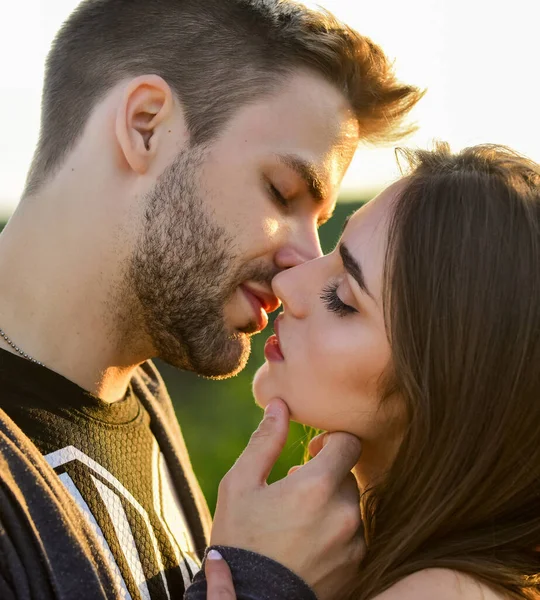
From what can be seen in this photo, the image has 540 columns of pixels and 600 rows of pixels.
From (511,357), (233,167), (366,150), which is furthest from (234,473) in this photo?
(366,150)

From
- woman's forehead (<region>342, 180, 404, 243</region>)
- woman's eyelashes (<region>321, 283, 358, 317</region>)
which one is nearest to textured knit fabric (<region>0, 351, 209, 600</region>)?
woman's eyelashes (<region>321, 283, 358, 317</region>)

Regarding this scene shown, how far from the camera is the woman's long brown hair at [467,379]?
191 cm

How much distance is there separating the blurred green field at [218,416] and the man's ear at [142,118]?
3.36m

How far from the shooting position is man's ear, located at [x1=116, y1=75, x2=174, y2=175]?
242 cm

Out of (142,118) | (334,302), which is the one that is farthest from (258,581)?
(142,118)

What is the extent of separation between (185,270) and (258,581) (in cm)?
101

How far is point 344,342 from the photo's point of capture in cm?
203

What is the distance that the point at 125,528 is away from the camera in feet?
6.76

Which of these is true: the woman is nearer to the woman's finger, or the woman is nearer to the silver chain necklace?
the woman's finger

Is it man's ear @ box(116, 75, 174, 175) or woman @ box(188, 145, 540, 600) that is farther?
man's ear @ box(116, 75, 174, 175)

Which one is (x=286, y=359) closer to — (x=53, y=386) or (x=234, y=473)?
(x=234, y=473)

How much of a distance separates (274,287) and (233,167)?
1.33 feet

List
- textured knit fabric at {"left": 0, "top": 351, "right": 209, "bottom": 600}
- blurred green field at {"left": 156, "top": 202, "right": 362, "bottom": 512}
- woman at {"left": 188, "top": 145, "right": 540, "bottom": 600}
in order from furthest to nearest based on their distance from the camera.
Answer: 1. blurred green field at {"left": 156, "top": 202, "right": 362, "bottom": 512}
2. woman at {"left": 188, "top": 145, "right": 540, "bottom": 600}
3. textured knit fabric at {"left": 0, "top": 351, "right": 209, "bottom": 600}

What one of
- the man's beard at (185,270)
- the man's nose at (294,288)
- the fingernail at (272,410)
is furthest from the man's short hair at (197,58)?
the fingernail at (272,410)
